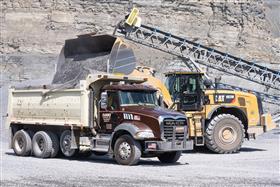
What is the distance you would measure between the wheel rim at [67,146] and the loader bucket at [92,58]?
1576mm

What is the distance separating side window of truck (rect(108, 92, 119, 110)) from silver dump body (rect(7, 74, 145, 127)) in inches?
16.7

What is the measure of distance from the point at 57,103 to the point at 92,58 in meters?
2.18

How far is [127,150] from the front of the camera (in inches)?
601

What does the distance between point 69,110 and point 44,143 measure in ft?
4.76

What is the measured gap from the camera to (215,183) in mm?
11828

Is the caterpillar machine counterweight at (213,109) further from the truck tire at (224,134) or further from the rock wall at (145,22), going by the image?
the rock wall at (145,22)

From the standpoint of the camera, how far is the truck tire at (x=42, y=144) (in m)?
17.2

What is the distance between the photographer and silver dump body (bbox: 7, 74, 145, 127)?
53.6ft

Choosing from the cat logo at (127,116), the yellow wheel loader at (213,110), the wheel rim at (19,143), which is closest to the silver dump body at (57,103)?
the wheel rim at (19,143)

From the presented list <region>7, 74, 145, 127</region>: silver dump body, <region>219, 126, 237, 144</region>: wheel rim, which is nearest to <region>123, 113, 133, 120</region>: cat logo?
<region>7, 74, 145, 127</region>: silver dump body

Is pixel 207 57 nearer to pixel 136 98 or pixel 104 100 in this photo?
pixel 136 98

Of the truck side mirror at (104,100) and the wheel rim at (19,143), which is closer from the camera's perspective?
the truck side mirror at (104,100)

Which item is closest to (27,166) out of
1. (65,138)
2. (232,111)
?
(65,138)

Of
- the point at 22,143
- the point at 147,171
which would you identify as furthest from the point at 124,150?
the point at 22,143
